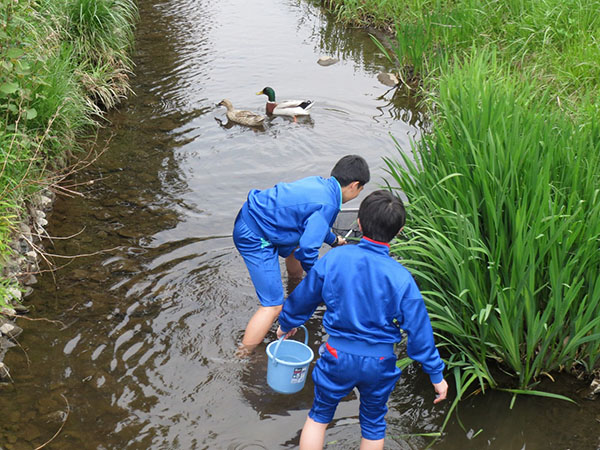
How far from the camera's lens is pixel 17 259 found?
4.69 metres

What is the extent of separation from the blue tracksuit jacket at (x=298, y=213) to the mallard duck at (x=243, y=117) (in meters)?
4.00

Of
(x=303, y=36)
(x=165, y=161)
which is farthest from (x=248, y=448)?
(x=303, y=36)

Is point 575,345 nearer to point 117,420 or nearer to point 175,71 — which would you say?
point 117,420

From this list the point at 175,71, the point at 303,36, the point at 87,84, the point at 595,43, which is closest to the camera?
the point at 595,43

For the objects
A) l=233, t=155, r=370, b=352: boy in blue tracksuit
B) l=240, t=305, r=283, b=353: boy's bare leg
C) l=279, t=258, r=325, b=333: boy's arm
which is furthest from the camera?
l=240, t=305, r=283, b=353: boy's bare leg

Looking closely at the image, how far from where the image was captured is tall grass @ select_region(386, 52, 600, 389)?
10.9 ft

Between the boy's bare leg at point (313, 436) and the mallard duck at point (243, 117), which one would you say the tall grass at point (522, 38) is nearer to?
the mallard duck at point (243, 117)

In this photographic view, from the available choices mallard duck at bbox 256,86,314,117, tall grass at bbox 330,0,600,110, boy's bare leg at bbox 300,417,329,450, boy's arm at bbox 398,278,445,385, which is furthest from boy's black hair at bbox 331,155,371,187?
mallard duck at bbox 256,86,314,117

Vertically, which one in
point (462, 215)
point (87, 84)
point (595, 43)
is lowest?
point (87, 84)

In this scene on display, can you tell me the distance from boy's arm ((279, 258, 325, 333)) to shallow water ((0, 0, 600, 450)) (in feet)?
2.63

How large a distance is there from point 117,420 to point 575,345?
2.67 meters

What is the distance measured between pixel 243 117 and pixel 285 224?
14.0 ft

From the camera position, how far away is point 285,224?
150 inches

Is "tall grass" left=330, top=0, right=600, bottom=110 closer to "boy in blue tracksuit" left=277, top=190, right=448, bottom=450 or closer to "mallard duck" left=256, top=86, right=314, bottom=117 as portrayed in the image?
"mallard duck" left=256, top=86, right=314, bottom=117
